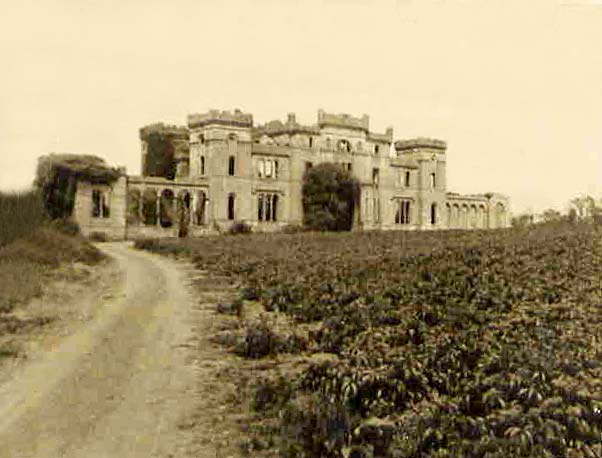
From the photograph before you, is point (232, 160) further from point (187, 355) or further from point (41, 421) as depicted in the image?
point (41, 421)

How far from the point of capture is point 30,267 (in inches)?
993

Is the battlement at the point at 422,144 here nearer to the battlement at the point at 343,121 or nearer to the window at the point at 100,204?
the battlement at the point at 343,121

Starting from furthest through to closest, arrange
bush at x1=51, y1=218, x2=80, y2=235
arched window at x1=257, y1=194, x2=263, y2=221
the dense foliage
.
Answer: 1. arched window at x1=257, y1=194, x2=263, y2=221
2. bush at x1=51, y1=218, x2=80, y2=235
3. the dense foliage

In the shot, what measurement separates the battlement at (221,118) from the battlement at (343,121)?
783cm

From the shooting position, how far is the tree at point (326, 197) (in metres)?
61.5

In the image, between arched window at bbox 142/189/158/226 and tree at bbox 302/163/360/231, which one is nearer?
arched window at bbox 142/189/158/226

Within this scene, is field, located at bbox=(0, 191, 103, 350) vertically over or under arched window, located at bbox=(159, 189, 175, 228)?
under

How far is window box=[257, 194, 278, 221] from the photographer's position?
61.3m

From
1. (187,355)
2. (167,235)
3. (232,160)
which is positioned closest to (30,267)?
(187,355)

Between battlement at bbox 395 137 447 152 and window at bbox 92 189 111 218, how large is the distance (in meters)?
33.3

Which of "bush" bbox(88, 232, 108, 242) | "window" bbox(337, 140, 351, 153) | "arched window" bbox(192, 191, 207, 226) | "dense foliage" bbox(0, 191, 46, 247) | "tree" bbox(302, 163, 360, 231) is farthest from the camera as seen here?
"window" bbox(337, 140, 351, 153)

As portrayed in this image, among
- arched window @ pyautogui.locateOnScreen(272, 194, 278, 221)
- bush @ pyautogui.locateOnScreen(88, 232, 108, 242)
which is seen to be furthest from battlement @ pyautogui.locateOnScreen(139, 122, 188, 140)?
bush @ pyautogui.locateOnScreen(88, 232, 108, 242)

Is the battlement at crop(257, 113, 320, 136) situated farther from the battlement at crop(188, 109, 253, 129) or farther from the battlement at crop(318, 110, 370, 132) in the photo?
the battlement at crop(188, 109, 253, 129)

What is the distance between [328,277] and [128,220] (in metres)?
37.1
